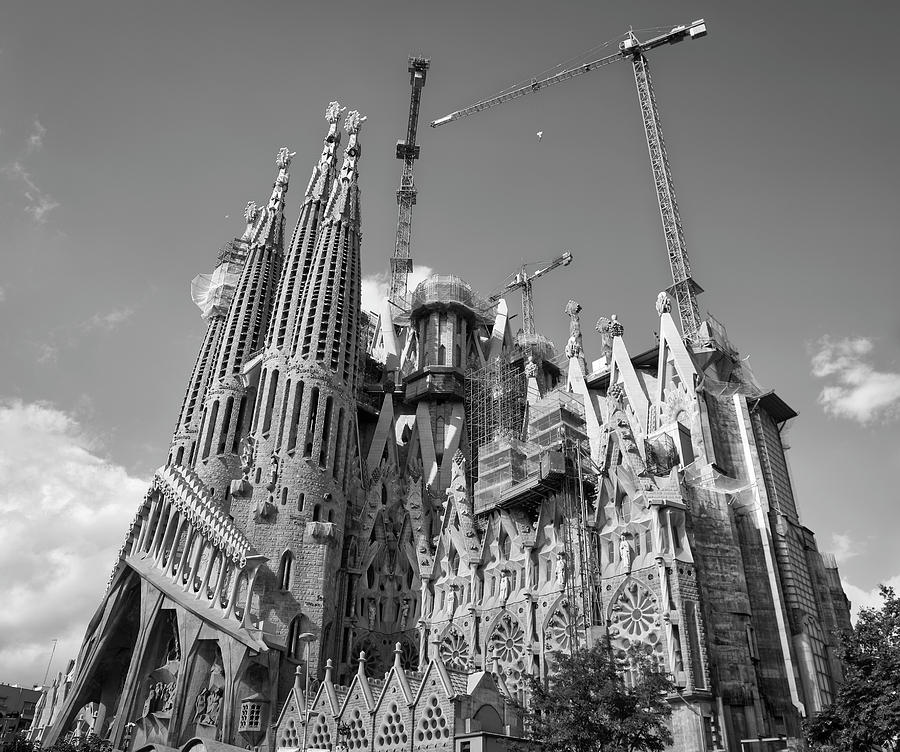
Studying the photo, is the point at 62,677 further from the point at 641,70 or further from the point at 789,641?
the point at 641,70

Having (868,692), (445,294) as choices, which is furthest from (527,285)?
(868,692)

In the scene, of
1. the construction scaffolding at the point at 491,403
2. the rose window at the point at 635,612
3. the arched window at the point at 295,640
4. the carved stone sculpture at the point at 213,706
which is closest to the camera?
the rose window at the point at 635,612

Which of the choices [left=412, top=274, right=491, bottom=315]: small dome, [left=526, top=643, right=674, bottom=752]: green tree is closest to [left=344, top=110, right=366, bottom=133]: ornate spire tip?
[left=412, top=274, right=491, bottom=315]: small dome

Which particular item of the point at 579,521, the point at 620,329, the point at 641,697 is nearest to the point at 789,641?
the point at 579,521

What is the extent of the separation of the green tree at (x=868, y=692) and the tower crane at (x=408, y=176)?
6043cm

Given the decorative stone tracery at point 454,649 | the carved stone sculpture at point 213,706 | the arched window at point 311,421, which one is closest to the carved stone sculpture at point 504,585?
the decorative stone tracery at point 454,649

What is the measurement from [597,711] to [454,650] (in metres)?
18.9

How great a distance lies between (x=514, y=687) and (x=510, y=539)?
777cm

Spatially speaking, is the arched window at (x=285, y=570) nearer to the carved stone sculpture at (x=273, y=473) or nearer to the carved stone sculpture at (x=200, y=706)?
the carved stone sculpture at (x=273, y=473)

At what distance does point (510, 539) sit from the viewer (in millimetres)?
Answer: 42469

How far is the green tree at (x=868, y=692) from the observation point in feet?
63.7

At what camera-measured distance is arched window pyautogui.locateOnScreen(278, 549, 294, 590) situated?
3997 cm

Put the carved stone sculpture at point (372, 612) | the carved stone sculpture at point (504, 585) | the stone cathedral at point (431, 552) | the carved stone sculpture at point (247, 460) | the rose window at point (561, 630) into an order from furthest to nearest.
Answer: the carved stone sculpture at point (247, 460), the carved stone sculpture at point (372, 612), the carved stone sculpture at point (504, 585), the rose window at point (561, 630), the stone cathedral at point (431, 552)

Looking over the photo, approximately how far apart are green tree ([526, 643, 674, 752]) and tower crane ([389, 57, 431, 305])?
57.5 metres
